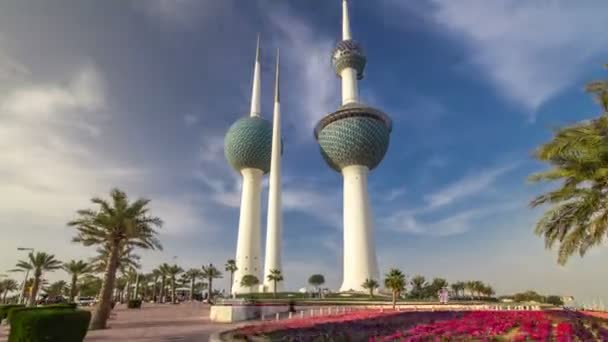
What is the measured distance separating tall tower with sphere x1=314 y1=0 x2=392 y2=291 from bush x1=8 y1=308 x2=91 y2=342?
70.1 m

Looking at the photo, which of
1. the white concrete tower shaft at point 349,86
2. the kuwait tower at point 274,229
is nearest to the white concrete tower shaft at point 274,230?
the kuwait tower at point 274,229

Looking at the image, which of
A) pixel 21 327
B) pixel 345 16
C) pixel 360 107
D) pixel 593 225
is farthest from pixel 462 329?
pixel 345 16

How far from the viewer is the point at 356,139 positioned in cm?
8781

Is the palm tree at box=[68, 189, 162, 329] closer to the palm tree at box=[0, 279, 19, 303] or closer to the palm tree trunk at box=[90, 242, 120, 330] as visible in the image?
the palm tree trunk at box=[90, 242, 120, 330]

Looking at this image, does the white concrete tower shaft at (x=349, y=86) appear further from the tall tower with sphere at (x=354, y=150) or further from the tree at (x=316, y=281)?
the tree at (x=316, y=281)

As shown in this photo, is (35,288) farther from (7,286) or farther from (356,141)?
(356,141)

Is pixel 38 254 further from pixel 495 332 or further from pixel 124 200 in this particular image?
pixel 495 332

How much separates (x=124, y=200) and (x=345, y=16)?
95.6 m

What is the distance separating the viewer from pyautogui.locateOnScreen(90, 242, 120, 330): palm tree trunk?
77.9 ft

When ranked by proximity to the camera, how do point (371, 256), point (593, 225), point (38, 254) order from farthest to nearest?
point (371, 256) < point (38, 254) < point (593, 225)

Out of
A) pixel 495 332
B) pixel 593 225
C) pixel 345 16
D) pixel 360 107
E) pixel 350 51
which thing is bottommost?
pixel 495 332

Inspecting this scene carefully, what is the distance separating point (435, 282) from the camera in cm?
9569

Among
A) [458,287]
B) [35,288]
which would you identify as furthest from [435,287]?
[35,288]

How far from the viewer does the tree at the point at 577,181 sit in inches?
484
